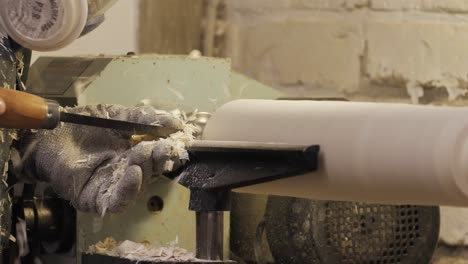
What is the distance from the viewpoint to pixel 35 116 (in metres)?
0.93

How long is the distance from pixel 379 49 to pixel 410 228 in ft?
1.33

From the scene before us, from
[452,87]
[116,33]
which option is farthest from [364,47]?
[116,33]

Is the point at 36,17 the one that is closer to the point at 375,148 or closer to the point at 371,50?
the point at 375,148

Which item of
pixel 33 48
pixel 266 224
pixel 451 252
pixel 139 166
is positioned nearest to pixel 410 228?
pixel 266 224

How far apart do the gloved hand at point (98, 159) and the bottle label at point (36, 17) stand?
0.33ft

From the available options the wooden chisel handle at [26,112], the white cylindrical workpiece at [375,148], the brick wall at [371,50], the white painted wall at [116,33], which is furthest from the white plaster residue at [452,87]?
the wooden chisel handle at [26,112]

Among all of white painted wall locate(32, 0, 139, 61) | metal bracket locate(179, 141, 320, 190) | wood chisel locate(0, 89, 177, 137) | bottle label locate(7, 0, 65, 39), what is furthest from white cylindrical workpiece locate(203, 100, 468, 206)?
white painted wall locate(32, 0, 139, 61)

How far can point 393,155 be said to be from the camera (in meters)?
0.82

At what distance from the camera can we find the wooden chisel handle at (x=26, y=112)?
36.0 inches

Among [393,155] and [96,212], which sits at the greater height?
[393,155]

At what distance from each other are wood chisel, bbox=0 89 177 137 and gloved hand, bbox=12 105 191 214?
4 cm

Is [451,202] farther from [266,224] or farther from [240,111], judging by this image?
[266,224]

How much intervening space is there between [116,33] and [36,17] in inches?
24.5

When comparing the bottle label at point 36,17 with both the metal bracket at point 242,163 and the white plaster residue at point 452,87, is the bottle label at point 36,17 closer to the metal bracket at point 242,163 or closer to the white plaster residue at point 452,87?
the metal bracket at point 242,163
